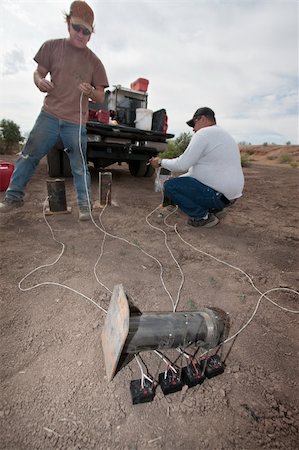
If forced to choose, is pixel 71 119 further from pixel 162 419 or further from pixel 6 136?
pixel 6 136

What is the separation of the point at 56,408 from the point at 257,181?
6.94 metres

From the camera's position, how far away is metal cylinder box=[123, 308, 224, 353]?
3.73 ft

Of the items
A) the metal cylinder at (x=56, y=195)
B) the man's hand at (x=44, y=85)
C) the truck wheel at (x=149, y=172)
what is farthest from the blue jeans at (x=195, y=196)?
the truck wheel at (x=149, y=172)

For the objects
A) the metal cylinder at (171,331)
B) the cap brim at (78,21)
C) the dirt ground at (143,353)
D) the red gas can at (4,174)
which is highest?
the cap brim at (78,21)

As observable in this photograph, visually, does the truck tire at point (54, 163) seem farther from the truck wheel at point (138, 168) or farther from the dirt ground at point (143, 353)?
the dirt ground at point (143, 353)

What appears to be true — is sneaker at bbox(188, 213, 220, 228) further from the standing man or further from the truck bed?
the truck bed

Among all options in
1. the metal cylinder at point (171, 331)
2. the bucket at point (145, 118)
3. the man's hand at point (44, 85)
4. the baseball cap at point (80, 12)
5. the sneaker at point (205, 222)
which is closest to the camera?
the metal cylinder at point (171, 331)

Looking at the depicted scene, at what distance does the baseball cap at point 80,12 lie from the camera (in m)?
2.43

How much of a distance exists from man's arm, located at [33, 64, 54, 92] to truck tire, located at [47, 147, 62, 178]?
80.9 inches

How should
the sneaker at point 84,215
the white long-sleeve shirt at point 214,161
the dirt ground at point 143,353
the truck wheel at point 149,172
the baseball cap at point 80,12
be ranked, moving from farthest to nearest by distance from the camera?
1. the truck wheel at point 149,172
2. the sneaker at point 84,215
3. the white long-sleeve shirt at point 214,161
4. the baseball cap at point 80,12
5. the dirt ground at point 143,353

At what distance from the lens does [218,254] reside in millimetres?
2518

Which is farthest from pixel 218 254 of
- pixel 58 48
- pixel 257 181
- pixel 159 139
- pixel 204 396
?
pixel 257 181

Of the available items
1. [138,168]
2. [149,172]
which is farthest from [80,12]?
[149,172]

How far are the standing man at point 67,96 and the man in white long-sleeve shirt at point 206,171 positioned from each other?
1010 mm
